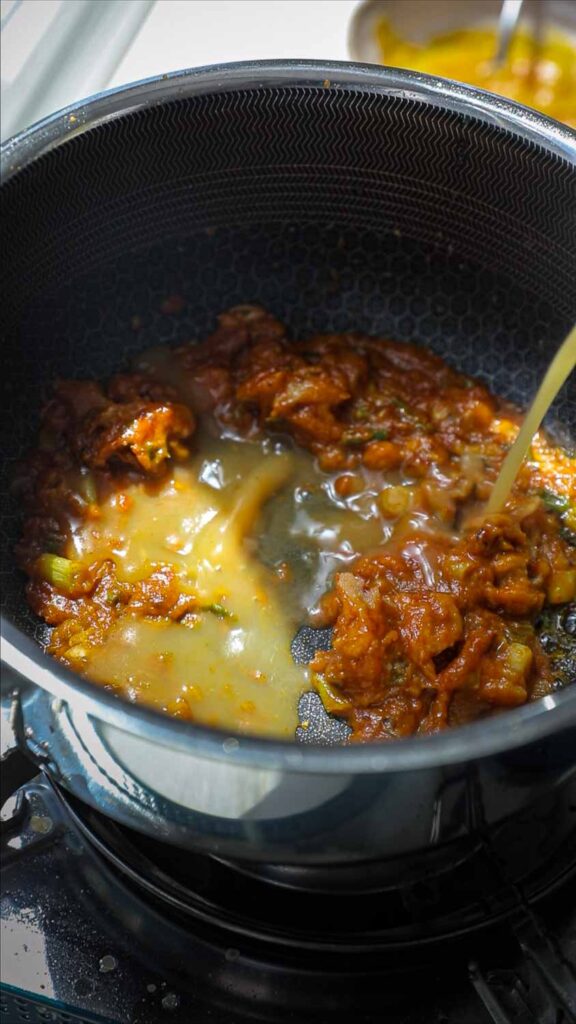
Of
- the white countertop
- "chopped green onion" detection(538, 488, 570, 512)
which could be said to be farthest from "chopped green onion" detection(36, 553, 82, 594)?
→ the white countertop

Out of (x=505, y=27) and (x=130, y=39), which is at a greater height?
(x=505, y=27)

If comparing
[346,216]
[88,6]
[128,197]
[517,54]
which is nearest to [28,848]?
[128,197]

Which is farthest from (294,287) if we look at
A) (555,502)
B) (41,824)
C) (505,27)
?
(41,824)

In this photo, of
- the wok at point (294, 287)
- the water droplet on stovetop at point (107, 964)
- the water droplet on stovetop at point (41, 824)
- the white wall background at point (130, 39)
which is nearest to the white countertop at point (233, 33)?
the white wall background at point (130, 39)

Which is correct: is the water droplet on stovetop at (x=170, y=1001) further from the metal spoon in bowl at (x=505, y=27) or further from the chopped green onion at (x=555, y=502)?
the metal spoon in bowl at (x=505, y=27)

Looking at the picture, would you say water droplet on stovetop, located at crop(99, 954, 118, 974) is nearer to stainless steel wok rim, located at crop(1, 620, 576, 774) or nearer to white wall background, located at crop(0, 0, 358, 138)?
stainless steel wok rim, located at crop(1, 620, 576, 774)

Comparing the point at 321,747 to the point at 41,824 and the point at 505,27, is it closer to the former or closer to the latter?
the point at 41,824
